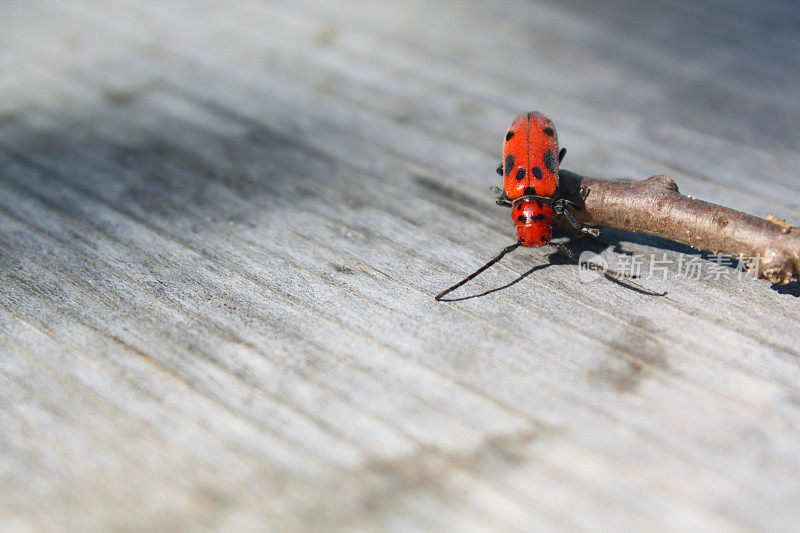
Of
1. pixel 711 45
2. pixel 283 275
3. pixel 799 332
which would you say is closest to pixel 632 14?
pixel 711 45

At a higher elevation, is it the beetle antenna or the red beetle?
the red beetle

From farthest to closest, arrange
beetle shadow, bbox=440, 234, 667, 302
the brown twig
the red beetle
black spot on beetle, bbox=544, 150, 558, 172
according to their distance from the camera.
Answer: black spot on beetle, bbox=544, 150, 558, 172
the red beetle
beetle shadow, bbox=440, 234, 667, 302
the brown twig

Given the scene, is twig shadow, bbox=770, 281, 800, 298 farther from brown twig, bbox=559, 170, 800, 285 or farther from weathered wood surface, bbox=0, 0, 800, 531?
brown twig, bbox=559, 170, 800, 285

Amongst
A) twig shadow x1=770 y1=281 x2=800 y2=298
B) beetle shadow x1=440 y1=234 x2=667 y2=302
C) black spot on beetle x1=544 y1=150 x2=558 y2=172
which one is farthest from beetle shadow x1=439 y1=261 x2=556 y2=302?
twig shadow x1=770 y1=281 x2=800 y2=298

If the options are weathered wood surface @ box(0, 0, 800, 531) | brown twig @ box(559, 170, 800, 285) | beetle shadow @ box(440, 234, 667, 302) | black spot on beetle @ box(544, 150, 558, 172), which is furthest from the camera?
black spot on beetle @ box(544, 150, 558, 172)

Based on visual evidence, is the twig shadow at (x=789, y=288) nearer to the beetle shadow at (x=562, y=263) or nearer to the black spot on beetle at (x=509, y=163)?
the beetle shadow at (x=562, y=263)

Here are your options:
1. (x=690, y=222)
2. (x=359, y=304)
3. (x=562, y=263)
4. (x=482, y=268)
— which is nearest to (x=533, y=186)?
(x=562, y=263)
